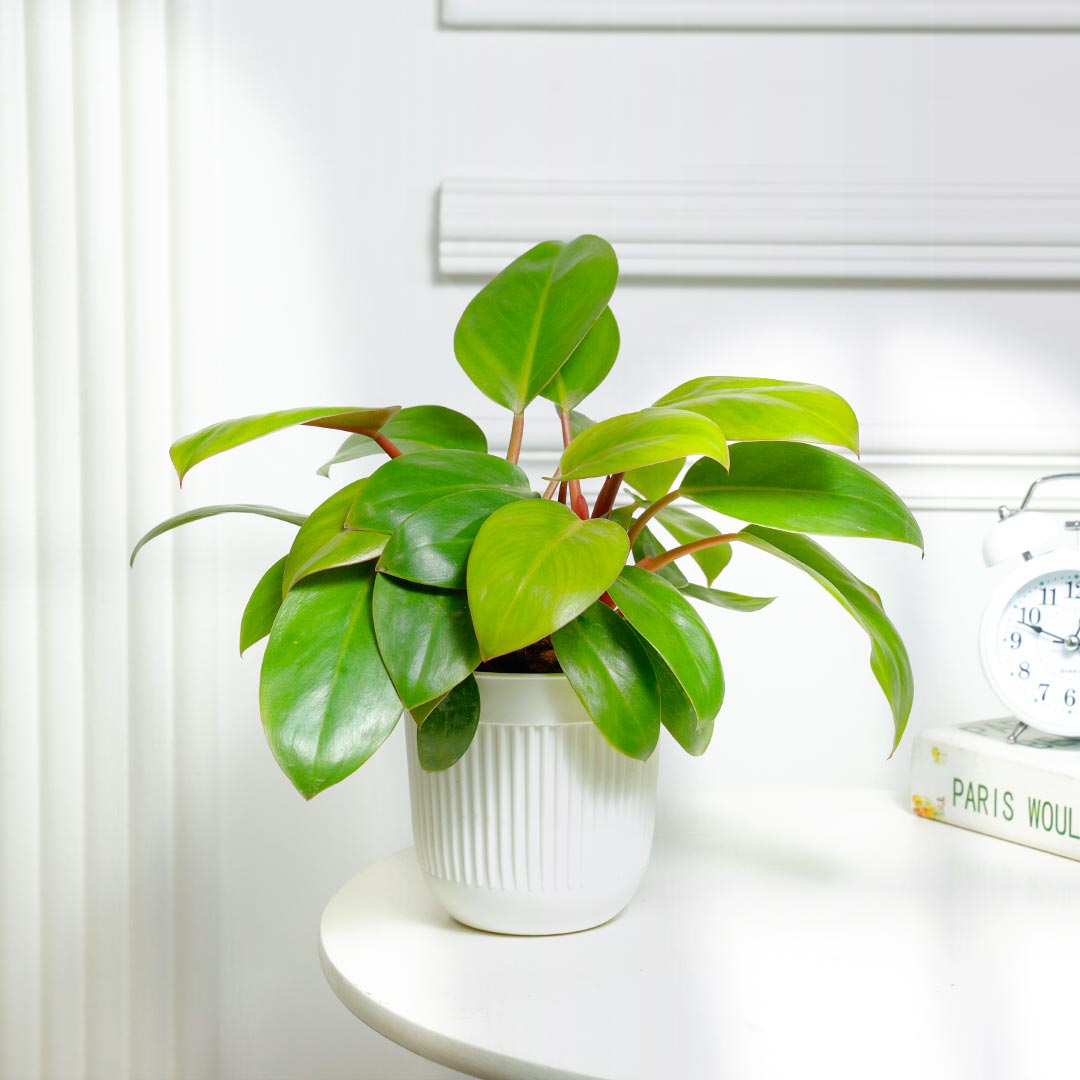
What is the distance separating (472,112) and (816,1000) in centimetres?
89

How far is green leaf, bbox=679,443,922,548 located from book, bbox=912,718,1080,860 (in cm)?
32

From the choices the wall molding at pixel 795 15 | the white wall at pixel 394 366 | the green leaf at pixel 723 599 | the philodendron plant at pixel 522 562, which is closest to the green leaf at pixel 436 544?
the philodendron plant at pixel 522 562

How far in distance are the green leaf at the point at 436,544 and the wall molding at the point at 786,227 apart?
21.7 inches

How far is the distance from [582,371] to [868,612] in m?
0.25

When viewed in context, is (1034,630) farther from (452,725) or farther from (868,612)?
(452,725)

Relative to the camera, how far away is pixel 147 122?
102 centimetres

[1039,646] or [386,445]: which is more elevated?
[386,445]

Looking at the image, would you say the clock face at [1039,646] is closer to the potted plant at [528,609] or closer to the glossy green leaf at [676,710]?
the potted plant at [528,609]

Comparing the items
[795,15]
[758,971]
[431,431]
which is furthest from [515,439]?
[795,15]

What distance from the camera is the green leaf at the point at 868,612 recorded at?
0.59 metres

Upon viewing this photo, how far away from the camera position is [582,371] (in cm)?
70

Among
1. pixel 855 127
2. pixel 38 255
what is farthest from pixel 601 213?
pixel 38 255

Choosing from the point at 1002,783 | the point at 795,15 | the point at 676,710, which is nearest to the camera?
the point at 676,710

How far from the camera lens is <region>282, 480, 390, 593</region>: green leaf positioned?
54cm
